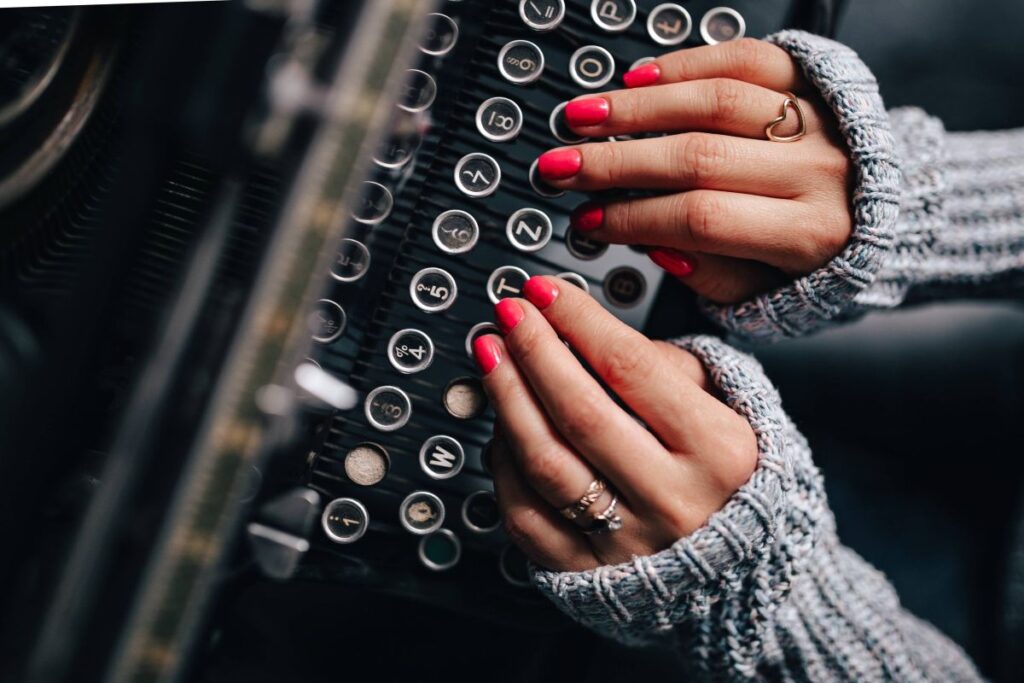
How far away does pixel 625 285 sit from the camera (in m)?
0.65

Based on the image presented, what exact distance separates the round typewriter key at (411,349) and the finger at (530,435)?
0.05 m

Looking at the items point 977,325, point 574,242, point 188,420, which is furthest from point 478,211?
point 977,325

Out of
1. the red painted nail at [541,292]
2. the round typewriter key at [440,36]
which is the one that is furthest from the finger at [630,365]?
the round typewriter key at [440,36]

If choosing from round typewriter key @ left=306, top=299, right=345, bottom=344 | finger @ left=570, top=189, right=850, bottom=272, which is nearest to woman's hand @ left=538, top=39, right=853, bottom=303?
finger @ left=570, top=189, right=850, bottom=272

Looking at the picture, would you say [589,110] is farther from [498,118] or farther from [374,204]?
[374,204]

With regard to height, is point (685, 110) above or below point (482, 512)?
above

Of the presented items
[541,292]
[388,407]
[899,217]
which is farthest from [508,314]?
[899,217]

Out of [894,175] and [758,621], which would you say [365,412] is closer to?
[758,621]

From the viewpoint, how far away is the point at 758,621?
599 millimetres

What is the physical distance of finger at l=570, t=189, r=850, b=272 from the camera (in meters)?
0.58

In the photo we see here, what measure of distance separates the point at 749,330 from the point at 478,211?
0.26 metres

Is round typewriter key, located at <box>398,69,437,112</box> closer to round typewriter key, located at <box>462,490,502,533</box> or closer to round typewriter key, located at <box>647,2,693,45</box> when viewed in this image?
round typewriter key, located at <box>647,2,693,45</box>

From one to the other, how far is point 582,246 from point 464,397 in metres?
0.17

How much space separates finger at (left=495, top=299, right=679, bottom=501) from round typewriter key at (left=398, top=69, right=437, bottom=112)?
0.64ft
